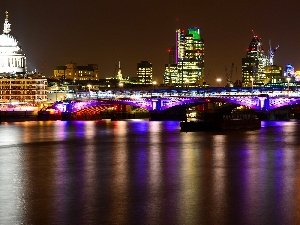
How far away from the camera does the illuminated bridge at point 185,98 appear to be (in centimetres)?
9394

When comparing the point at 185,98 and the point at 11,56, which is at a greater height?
the point at 11,56

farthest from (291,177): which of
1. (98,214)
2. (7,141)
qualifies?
(7,141)

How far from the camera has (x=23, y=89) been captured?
420ft

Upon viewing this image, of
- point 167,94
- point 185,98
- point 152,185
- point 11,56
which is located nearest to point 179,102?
point 185,98

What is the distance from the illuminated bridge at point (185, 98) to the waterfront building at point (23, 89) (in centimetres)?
1154

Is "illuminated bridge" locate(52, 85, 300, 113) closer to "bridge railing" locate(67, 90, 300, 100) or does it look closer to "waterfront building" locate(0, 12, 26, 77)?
"bridge railing" locate(67, 90, 300, 100)

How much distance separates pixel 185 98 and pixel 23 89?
3852cm

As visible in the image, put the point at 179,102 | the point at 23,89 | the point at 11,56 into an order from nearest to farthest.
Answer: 1. the point at 179,102
2. the point at 23,89
3. the point at 11,56

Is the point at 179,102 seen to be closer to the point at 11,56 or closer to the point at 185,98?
the point at 185,98

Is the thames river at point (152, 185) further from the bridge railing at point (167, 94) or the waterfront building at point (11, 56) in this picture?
the waterfront building at point (11, 56)

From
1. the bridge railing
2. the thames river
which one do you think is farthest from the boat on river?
the bridge railing

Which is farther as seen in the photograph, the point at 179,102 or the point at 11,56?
the point at 11,56

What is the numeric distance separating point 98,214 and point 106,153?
67.5ft

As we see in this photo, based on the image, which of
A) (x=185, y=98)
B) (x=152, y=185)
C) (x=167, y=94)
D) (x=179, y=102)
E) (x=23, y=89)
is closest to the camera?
(x=152, y=185)
